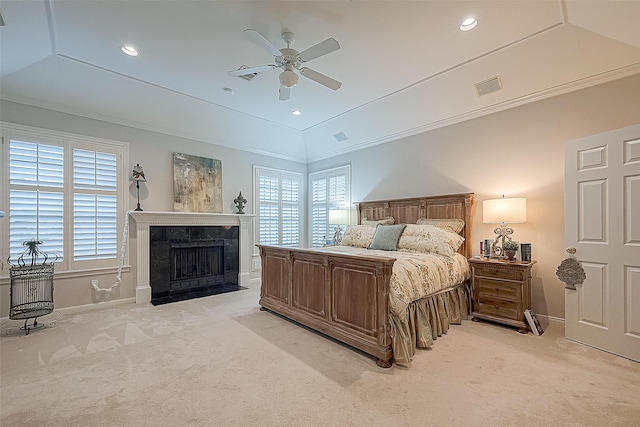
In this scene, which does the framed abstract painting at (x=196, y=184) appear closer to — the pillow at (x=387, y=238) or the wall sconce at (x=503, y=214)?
the pillow at (x=387, y=238)

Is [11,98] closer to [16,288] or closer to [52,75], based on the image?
[52,75]

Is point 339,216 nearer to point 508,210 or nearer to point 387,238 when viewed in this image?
point 387,238

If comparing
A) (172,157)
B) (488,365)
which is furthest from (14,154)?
(488,365)

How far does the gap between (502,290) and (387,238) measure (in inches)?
59.2

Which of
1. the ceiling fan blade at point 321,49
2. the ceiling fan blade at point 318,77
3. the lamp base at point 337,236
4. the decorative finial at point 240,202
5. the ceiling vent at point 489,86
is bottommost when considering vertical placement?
the lamp base at point 337,236

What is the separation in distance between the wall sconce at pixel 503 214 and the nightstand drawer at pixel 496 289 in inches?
16.8

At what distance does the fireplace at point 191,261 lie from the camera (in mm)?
4684

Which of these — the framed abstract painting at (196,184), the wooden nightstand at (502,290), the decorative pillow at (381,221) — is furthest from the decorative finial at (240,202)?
the wooden nightstand at (502,290)

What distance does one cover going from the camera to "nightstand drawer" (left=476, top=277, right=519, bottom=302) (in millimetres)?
3295

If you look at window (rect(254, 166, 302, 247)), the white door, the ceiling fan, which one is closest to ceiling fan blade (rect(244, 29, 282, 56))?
the ceiling fan

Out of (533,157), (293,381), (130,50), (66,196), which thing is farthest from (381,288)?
(66,196)

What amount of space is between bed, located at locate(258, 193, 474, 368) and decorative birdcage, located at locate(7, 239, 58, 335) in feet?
8.85

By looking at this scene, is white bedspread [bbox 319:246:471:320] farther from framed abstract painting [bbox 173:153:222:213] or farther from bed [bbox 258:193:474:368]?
framed abstract painting [bbox 173:153:222:213]

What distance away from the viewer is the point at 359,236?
4535 millimetres
